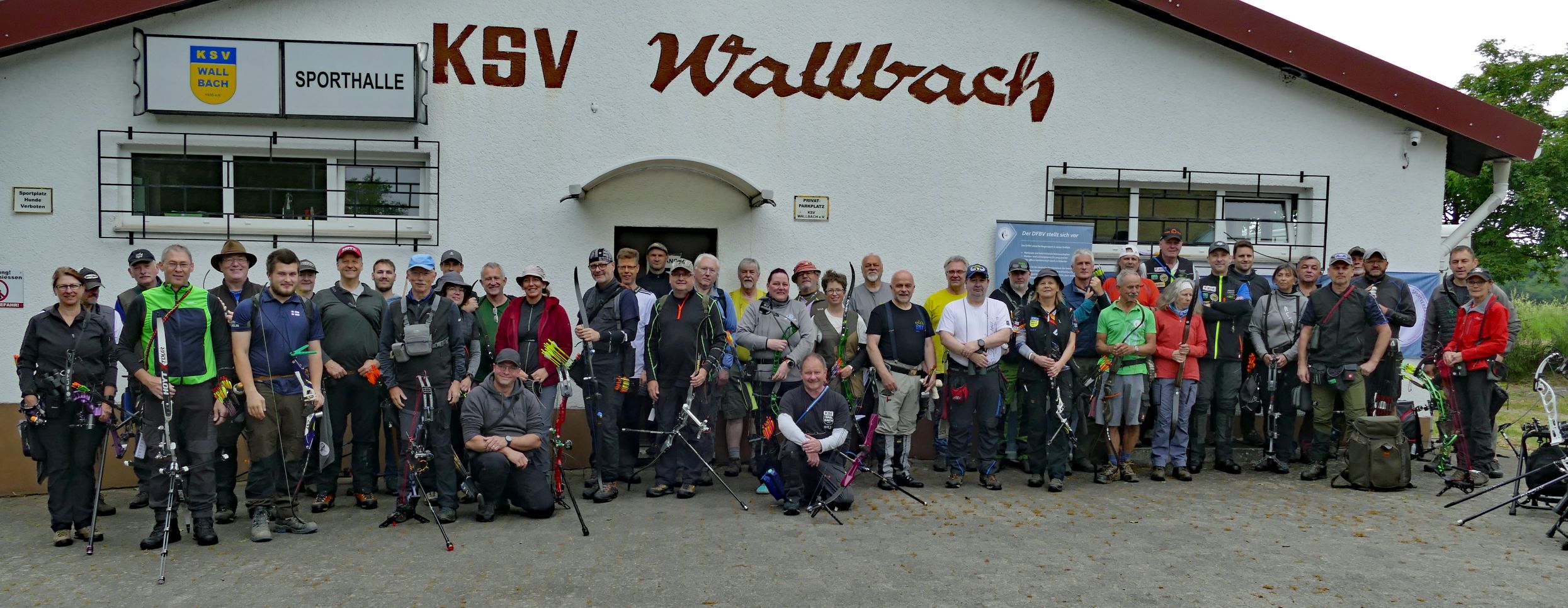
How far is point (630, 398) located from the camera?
7691 mm

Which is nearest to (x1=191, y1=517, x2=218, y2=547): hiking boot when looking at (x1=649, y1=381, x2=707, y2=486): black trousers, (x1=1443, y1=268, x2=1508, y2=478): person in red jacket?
(x1=649, y1=381, x2=707, y2=486): black trousers

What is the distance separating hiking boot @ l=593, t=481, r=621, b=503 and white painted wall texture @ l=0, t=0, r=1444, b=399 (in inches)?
89.9

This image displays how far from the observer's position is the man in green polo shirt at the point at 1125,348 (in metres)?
7.90

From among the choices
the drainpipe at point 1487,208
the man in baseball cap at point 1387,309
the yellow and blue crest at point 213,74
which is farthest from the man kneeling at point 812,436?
the drainpipe at point 1487,208

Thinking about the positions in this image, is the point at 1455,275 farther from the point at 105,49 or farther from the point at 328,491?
the point at 105,49

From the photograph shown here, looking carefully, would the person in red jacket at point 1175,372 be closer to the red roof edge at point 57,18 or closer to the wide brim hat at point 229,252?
the wide brim hat at point 229,252

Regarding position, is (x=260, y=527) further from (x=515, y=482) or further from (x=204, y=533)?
(x=515, y=482)

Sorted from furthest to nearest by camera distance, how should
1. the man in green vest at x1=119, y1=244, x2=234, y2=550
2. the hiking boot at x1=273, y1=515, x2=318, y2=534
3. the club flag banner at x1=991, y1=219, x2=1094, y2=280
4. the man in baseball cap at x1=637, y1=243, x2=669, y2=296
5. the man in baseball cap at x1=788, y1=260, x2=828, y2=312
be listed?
the club flag banner at x1=991, y1=219, x2=1094, y2=280 → the man in baseball cap at x1=637, y1=243, x2=669, y2=296 → the man in baseball cap at x1=788, y1=260, x2=828, y2=312 → the hiking boot at x1=273, y1=515, x2=318, y2=534 → the man in green vest at x1=119, y1=244, x2=234, y2=550

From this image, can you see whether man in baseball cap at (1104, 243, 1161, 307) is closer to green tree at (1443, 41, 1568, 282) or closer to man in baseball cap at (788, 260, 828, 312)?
man in baseball cap at (788, 260, 828, 312)

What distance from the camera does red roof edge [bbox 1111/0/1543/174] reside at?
9.26 metres

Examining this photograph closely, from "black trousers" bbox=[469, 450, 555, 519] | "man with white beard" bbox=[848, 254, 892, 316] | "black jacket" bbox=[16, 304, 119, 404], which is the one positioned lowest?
"black trousers" bbox=[469, 450, 555, 519]

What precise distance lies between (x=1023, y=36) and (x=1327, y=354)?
13.2 feet

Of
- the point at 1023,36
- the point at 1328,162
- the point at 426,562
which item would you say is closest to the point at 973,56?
the point at 1023,36

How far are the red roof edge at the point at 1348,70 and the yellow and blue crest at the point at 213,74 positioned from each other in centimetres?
820
